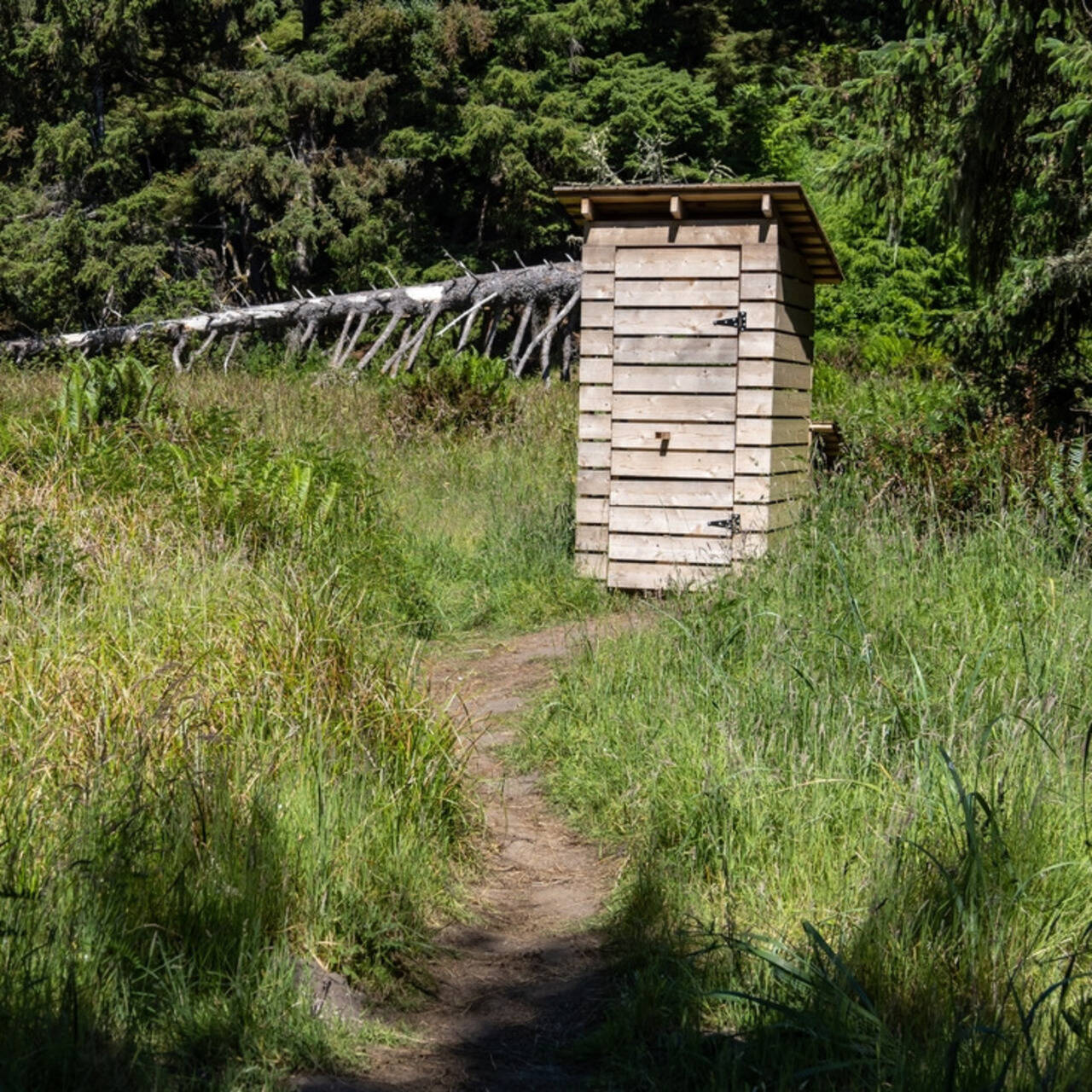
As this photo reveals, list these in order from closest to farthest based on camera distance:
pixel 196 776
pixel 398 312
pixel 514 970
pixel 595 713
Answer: pixel 196 776 < pixel 514 970 < pixel 595 713 < pixel 398 312

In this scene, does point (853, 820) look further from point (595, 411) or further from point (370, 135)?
point (370, 135)

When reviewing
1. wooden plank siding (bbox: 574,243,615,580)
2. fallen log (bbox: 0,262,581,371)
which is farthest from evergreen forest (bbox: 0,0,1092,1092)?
fallen log (bbox: 0,262,581,371)

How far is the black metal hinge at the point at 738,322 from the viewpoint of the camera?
9.10 metres

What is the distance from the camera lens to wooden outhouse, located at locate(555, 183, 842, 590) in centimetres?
908

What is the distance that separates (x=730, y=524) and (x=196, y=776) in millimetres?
5614

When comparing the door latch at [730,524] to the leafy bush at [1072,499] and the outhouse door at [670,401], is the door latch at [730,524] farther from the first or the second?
the leafy bush at [1072,499]

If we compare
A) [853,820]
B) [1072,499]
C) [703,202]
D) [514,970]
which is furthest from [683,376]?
[514,970]

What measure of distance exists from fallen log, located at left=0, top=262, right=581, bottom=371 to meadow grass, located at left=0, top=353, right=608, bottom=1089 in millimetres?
11700

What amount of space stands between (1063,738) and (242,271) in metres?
27.2

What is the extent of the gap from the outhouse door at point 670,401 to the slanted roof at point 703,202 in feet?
0.47

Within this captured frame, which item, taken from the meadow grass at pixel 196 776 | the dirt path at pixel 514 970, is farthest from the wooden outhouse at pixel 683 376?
the dirt path at pixel 514 970

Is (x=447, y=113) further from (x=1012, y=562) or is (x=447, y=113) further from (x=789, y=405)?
(x=1012, y=562)

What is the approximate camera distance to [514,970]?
420 cm

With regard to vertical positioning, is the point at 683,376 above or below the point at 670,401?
above
